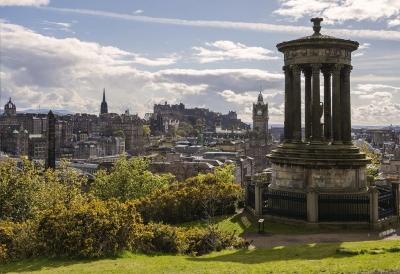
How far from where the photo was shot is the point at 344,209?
23.7m

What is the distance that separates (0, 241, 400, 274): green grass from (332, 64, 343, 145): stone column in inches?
366

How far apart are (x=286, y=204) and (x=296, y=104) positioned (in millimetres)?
6353

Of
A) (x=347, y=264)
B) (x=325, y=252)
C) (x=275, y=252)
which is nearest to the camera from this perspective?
(x=347, y=264)

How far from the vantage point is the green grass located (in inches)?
572

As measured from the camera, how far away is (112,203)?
795 inches

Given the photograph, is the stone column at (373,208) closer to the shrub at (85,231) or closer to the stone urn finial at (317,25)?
the stone urn finial at (317,25)

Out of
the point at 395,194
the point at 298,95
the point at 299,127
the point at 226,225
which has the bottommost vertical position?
the point at 226,225

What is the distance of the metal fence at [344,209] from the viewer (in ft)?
77.3

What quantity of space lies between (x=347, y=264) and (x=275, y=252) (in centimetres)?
436

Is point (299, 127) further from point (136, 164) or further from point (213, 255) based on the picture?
point (136, 164)

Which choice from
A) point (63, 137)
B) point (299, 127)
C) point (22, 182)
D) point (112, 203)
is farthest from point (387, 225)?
point (63, 137)

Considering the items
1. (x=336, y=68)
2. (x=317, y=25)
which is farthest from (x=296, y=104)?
(x=317, y=25)

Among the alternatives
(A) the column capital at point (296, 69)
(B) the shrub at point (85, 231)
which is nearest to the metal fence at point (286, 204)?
(A) the column capital at point (296, 69)

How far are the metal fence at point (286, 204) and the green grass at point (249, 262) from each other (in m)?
4.84
